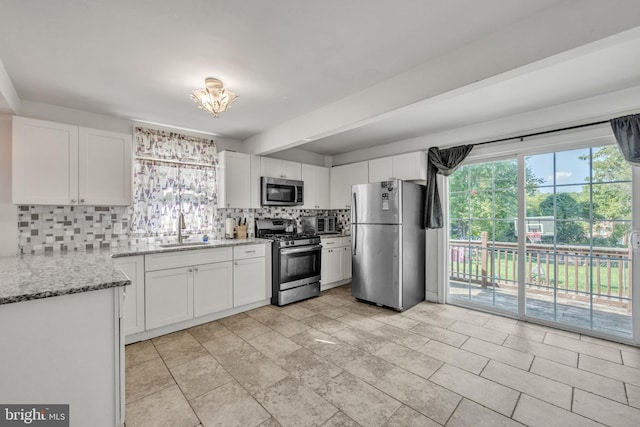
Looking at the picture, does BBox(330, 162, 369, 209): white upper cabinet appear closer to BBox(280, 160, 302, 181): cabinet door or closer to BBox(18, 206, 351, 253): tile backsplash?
BBox(280, 160, 302, 181): cabinet door

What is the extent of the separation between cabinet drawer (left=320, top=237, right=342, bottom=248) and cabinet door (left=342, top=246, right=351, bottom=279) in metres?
0.18

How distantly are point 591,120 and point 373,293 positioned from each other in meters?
2.99

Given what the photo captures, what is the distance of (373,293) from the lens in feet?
12.4

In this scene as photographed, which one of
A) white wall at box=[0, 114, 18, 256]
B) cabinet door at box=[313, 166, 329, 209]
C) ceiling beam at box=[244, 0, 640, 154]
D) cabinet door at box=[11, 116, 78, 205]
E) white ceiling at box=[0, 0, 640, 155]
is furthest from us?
cabinet door at box=[313, 166, 329, 209]

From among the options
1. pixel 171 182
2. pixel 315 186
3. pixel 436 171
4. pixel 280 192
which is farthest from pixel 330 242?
pixel 171 182

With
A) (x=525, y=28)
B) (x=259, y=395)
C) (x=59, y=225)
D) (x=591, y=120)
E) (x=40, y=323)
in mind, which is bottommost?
(x=259, y=395)

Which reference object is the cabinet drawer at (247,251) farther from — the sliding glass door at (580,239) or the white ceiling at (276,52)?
the sliding glass door at (580,239)

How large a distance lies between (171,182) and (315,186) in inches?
88.9

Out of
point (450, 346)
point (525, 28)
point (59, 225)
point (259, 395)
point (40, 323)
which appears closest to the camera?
point (40, 323)

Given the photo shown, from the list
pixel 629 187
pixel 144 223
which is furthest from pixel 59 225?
pixel 629 187

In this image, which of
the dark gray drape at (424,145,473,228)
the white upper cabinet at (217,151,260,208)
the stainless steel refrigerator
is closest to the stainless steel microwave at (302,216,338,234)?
the stainless steel refrigerator

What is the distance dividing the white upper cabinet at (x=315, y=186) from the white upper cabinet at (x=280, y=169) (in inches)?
5.9

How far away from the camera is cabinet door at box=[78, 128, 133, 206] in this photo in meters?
2.78

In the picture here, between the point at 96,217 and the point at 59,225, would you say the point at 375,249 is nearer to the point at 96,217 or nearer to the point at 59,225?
the point at 96,217
